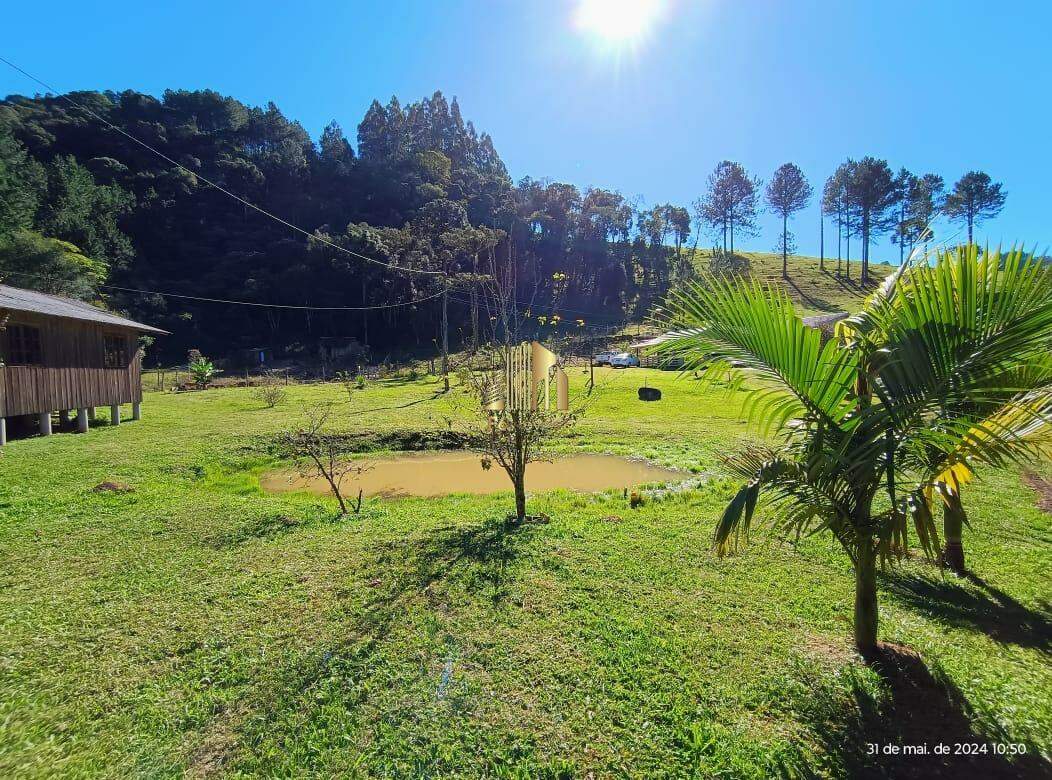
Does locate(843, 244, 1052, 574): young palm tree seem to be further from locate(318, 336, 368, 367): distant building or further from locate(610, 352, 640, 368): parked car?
locate(318, 336, 368, 367): distant building

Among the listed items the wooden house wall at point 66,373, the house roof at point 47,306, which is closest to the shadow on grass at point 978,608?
the house roof at point 47,306

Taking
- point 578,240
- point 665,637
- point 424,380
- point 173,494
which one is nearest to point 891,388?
point 665,637

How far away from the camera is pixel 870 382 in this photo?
227 centimetres

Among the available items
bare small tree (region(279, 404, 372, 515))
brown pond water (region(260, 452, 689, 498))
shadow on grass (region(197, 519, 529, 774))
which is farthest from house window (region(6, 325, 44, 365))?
shadow on grass (region(197, 519, 529, 774))

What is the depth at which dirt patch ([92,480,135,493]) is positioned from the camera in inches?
269

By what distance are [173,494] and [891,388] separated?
8.71m

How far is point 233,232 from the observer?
2093 inches

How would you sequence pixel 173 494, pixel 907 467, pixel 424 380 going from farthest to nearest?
pixel 424 380, pixel 173 494, pixel 907 467

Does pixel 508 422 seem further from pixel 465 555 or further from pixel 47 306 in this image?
pixel 47 306

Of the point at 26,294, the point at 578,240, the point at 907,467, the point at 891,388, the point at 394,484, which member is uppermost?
the point at 578,240

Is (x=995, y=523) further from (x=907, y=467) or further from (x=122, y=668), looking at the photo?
(x=122, y=668)

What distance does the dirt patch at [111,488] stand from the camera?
684 cm

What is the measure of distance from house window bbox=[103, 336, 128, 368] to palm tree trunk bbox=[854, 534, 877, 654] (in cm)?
1702

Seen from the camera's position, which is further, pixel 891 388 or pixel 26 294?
pixel 26 294
